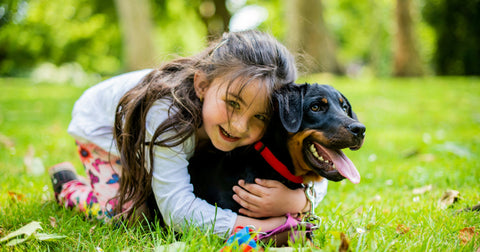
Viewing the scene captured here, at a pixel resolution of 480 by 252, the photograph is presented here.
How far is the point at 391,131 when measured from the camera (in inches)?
240

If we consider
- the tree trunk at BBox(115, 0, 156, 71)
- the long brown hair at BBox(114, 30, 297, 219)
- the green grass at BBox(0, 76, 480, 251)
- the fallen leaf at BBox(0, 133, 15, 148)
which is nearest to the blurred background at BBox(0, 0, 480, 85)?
the tree trunk at BBox(115, 0, 156, 71)

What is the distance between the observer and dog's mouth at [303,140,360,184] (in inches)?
82.3

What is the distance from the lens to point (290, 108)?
219 cm

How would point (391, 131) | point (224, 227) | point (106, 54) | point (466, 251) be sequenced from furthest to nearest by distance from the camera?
point (106, 54), point (391, 131), point (224, 227), point (466, 251)

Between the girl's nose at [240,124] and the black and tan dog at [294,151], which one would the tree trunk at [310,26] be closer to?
the black and tan dog at [294,151]

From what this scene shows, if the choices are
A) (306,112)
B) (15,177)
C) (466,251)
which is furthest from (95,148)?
(466,251)

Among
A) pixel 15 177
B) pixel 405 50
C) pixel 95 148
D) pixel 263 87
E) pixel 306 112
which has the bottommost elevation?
pixel 405 50

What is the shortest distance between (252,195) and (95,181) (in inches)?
52.3

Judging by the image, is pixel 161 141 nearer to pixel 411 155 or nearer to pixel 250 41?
pixel 250 41

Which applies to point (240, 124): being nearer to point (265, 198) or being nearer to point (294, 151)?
point (294, 151)

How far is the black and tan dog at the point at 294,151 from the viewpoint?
211cm

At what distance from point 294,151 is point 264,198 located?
0.32m

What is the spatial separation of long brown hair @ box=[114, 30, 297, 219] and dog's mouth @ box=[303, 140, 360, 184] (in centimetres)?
41

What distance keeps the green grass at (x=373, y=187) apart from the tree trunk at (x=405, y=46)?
781 cm
